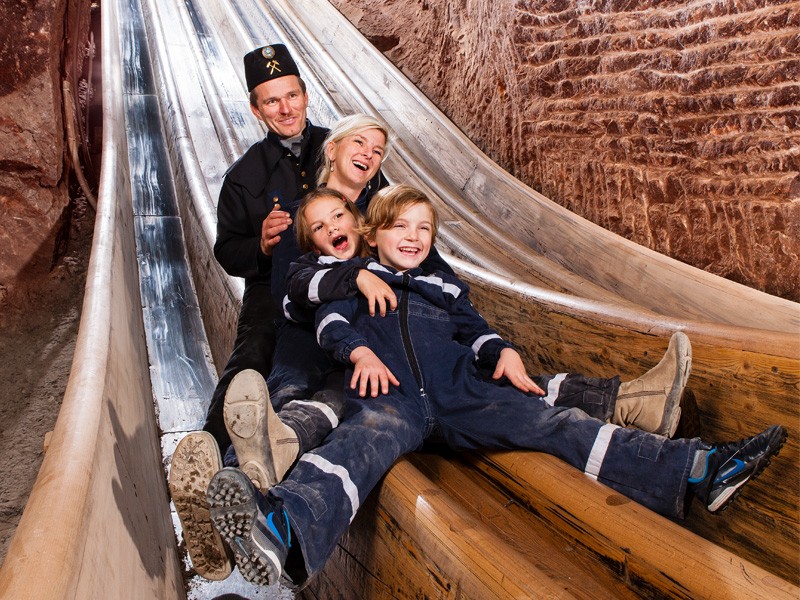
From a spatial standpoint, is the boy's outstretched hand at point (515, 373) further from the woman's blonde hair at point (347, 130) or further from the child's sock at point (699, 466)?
the woman's blonde hair at point (347, 130)

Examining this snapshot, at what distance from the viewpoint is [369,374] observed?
1362mm

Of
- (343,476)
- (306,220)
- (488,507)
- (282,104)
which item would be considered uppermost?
(282,104)

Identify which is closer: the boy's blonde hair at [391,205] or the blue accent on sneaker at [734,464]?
the blue accent on sneaker at [734,464]

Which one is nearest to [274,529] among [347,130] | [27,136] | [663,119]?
[347,130]

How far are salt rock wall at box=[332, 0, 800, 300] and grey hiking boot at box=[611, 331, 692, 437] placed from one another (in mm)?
906

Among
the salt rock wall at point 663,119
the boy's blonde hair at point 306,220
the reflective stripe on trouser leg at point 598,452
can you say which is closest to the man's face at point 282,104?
the boy's blonde hair at point 306,220

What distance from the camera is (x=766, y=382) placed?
137 cm

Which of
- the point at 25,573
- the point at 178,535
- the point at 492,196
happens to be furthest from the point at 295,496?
the point at 492,196

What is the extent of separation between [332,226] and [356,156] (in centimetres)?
26

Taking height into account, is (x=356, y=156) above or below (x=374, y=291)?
Result: above

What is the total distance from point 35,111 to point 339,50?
2.29 metres

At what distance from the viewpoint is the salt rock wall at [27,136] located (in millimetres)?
3199

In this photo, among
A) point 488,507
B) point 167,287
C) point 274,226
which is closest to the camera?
point 488,507

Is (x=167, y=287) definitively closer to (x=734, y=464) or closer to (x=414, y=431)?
(x=414, y=431)
